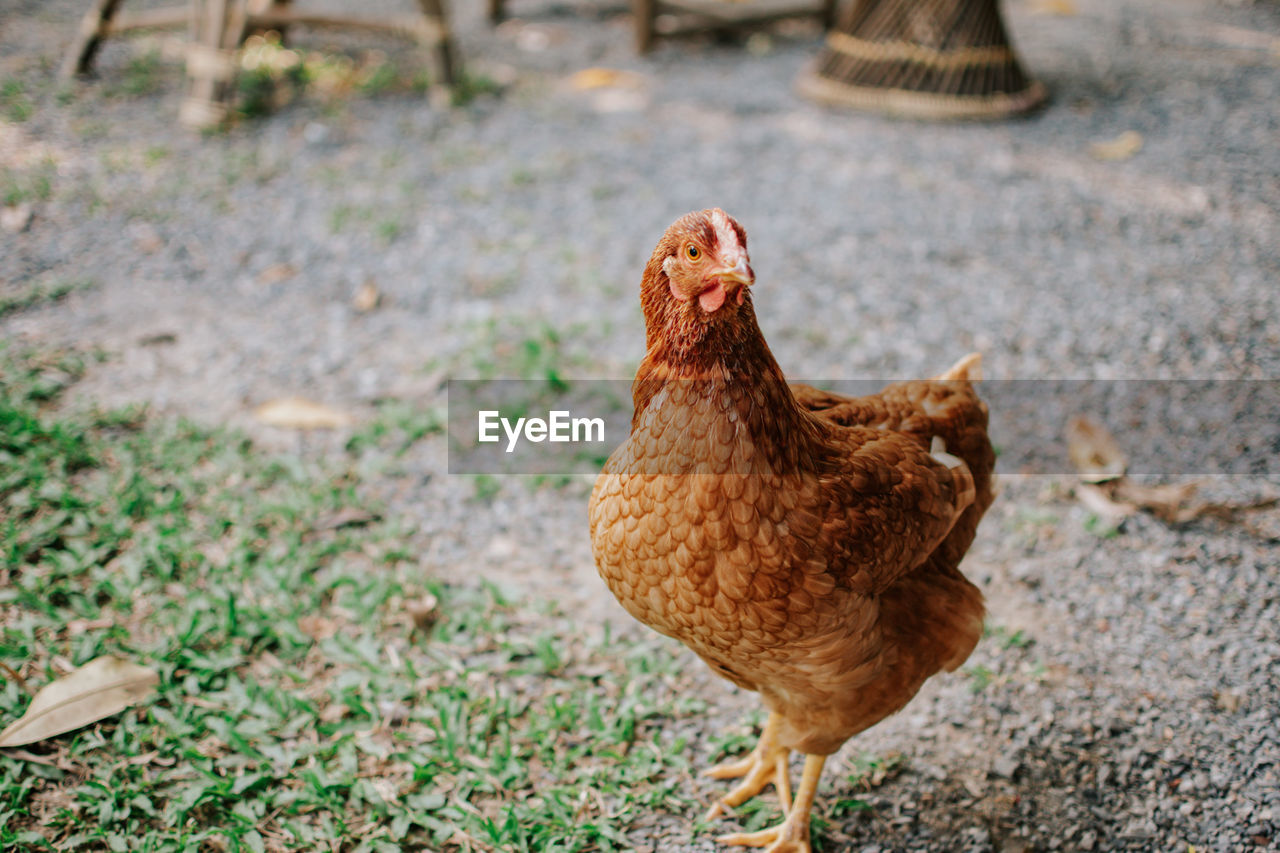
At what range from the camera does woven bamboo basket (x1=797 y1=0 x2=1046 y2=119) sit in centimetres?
575

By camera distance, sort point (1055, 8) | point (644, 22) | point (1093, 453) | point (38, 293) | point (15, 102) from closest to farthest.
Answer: point (1093, 453) < point (38, 293) < point (15, 102) < point (644, 22) < point (1055, 8)

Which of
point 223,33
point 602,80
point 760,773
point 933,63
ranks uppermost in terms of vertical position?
point 223,33

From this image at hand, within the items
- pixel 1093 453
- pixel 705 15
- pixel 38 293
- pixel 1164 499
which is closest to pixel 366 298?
pixel 38 293

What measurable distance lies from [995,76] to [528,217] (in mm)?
3487

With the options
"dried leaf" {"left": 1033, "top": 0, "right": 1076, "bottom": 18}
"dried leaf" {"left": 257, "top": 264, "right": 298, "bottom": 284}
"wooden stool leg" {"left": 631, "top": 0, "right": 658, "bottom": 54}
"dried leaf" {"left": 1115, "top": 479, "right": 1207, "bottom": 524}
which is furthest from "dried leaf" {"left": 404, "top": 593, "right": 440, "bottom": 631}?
"dried leaf" {"left": 1033, "top": 0, "right": 1076, "bottom": 18}

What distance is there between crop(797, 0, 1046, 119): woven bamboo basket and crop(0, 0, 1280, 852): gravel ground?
17 cm

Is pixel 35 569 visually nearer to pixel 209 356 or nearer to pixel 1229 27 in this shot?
pixel 209 356

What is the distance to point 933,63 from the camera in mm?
5824

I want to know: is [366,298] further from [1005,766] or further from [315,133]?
[1005,766]

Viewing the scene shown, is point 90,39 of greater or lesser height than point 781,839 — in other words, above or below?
above

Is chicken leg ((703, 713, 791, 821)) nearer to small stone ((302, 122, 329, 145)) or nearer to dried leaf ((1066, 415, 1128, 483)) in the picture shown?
dried leaf ((1066, 415, 1128, 483))

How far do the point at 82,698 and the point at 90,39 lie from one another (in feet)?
17.3

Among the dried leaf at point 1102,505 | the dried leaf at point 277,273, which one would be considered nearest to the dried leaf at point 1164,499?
the dried leaf at point 1102,505

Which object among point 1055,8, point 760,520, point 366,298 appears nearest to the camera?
point 760,520
